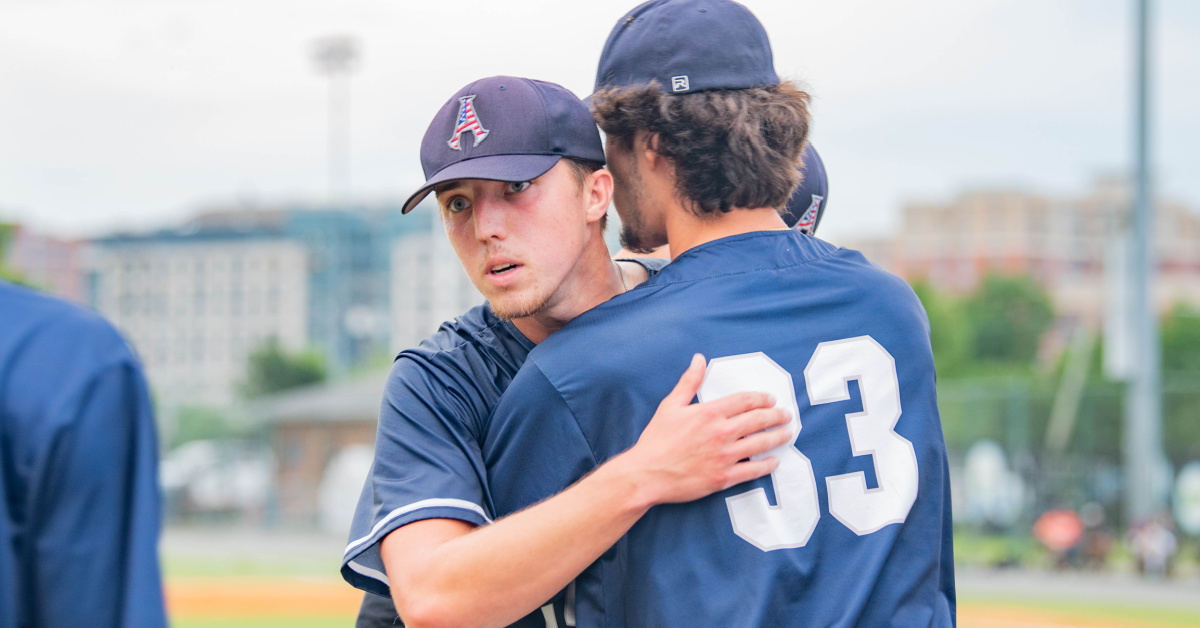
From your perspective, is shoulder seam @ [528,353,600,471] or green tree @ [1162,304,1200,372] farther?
green tree @ [1162,304,1200,372]

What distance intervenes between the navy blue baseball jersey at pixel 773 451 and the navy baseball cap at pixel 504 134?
1.05 feet

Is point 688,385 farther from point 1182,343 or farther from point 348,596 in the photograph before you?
point 1182,343

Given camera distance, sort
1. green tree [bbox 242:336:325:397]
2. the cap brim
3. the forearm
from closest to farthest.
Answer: the forearm
the cap brim
green tree [bbox 242:336:325:397]

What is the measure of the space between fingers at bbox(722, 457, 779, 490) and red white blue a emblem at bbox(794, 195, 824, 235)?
Result: 112 centimetres

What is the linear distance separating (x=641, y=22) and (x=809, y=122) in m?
0.39

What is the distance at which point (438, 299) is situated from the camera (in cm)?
9706

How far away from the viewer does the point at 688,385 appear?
6.36 feet

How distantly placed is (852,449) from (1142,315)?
1874cm

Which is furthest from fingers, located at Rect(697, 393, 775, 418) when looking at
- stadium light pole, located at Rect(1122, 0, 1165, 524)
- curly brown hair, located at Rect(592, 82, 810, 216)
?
stadium light pole, located at Rect(1122, 0, 1165, 524)

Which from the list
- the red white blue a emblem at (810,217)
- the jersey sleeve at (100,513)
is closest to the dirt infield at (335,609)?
the red white blue a emblem at (810,217)

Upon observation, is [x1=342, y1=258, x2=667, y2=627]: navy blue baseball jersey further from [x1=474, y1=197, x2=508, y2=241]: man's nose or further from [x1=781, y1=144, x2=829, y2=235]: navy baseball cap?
[x1=781, y1=144, x2=829, y2=235]: navy baseball cap

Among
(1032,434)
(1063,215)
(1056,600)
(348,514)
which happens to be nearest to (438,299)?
(1063,215)

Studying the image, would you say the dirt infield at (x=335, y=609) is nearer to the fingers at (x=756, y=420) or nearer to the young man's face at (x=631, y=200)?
the young man's face at (x=631, y=200)

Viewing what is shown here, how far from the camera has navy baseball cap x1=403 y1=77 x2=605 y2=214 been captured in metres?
2.13
